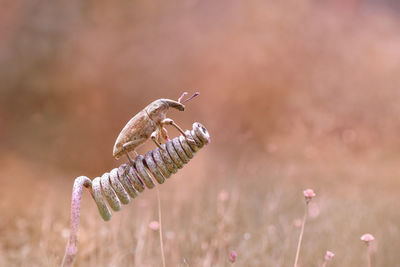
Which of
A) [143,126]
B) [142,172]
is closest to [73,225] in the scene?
[142,172]

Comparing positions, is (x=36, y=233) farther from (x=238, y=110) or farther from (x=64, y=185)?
(x=238, y=110)

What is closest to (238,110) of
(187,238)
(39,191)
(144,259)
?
(39,191)

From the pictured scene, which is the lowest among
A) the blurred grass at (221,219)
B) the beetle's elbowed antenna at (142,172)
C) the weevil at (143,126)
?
the beetle's elbowed antenna at (142,172)

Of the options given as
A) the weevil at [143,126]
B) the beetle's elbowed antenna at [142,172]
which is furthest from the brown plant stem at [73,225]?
the weevil at [143,126]

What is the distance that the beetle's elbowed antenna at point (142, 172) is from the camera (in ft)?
5.33

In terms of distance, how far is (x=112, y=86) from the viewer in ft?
25.3

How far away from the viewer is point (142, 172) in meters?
1.67

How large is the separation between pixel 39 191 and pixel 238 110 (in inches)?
135

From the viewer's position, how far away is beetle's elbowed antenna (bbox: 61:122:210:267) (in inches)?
63.9

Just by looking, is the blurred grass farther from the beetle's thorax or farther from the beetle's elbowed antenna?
the beetle's thorax

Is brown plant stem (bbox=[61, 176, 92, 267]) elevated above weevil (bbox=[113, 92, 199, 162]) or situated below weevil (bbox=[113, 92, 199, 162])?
below

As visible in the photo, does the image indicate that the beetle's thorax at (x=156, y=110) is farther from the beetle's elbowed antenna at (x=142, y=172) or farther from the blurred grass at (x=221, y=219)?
the blurred grass at (x=221, y=219)

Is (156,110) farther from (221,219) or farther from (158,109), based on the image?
(221,219)

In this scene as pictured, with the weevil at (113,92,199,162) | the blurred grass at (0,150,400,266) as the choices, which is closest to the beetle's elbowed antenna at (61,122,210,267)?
the weevil at (113,92,199,162)
